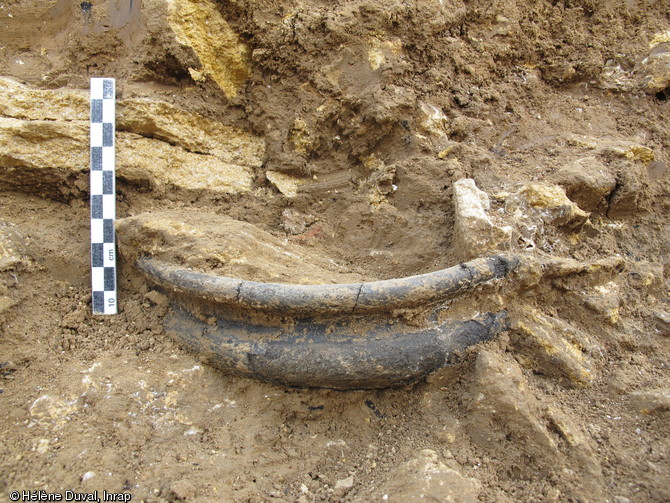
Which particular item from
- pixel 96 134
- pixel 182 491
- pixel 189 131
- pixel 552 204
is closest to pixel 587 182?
pixel 552 204

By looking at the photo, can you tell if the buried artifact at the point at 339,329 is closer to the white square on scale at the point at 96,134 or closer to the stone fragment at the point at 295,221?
the stone fragment at the point at 295,221

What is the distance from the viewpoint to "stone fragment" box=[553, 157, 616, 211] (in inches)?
104

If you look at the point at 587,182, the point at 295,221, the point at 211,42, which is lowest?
the point at 295,221

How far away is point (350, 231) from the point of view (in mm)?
2809

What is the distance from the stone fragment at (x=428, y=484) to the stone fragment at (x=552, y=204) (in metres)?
1.40

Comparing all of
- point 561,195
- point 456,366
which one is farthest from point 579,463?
point 561,195

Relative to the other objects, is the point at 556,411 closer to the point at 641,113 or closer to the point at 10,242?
the point at 641,113

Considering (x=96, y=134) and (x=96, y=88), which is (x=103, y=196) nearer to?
(x=96, y=134)

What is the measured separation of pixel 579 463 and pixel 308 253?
63.5 inches

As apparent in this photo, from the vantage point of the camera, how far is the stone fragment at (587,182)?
8.67 feet

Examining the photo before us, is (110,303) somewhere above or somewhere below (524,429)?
below

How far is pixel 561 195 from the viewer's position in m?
2.54

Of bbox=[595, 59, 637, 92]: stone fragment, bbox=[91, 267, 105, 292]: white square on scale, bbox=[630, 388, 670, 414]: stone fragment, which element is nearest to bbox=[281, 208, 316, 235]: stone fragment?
bbox=[91, 267, 105, 292]: white square on scale

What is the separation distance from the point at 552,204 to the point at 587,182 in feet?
1.07
